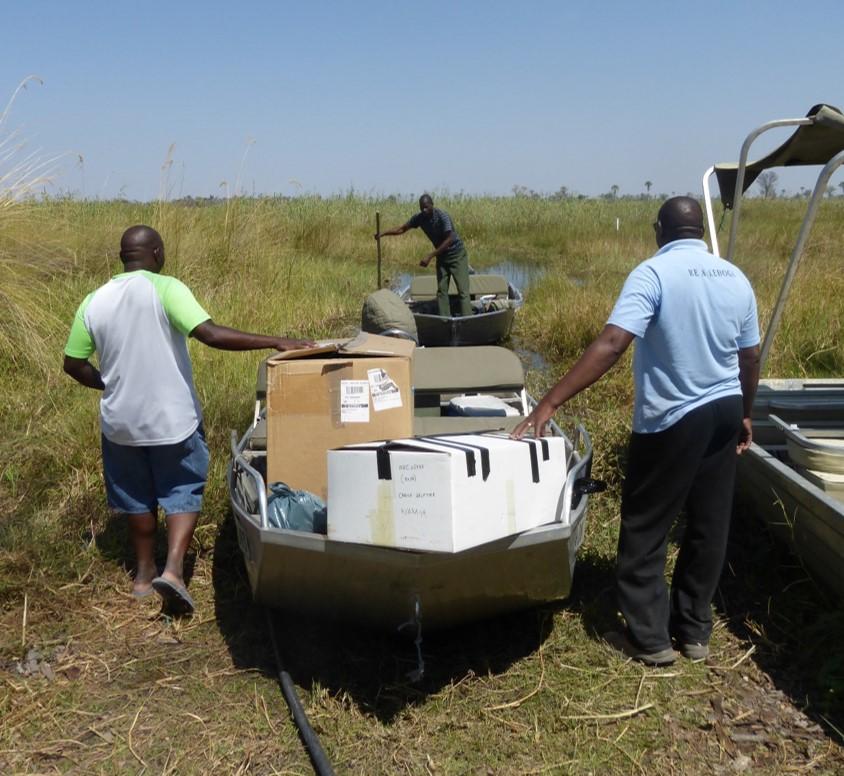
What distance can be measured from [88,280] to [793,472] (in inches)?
290

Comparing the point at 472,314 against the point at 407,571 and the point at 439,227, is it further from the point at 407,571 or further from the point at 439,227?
the point at 407,571

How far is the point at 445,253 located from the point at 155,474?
327 inches

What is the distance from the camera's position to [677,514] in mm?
3605

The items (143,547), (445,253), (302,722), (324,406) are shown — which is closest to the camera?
(302,722)

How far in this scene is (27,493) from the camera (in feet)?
17.7

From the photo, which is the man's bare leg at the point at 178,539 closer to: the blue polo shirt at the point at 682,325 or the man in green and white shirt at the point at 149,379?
the man in green and white shirt at the point at 149,379

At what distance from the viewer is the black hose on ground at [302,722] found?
10.4 ft

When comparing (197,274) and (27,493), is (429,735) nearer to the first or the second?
(27,493)

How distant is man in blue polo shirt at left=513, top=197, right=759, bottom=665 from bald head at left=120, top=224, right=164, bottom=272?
196 centimetres

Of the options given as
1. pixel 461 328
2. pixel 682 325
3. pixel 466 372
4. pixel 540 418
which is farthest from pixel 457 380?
pixel 461 328

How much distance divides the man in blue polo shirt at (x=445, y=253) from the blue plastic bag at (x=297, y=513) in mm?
8284

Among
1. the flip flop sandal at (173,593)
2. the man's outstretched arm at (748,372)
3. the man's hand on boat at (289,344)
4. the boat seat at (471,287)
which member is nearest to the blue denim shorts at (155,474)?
the flip flop sandal at (173,593)

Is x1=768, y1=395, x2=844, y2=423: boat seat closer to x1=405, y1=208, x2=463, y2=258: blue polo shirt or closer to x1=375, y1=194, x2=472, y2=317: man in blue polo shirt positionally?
x1=375, y1=194, x2=472, y2=317: man in blue polo shirt

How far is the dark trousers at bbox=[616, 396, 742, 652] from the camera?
11.5 feet
